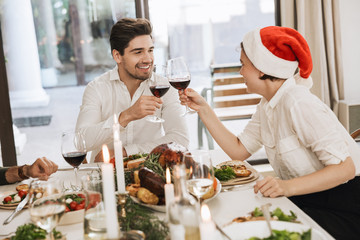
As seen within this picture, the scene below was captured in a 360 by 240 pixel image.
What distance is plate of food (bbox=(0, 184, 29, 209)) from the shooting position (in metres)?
1.58

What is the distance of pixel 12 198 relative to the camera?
5.41 feet

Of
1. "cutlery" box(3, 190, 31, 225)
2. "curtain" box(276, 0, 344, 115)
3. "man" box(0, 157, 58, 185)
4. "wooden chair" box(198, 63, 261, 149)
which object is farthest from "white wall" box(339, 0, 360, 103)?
"cutlery" box(3, 190, 31, 225)

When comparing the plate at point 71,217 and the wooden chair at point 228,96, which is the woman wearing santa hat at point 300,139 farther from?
the wooden chair at point 228,96

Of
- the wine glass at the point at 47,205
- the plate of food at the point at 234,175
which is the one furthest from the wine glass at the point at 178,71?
the wine glass at the point at 47,205

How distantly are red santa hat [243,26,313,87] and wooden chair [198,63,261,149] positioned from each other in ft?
7.80

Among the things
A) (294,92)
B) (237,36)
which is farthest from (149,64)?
(237,36)

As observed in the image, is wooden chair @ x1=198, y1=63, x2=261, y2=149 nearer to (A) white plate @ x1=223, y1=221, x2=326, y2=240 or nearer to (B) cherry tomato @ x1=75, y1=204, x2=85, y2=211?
(B) cherry tomato @ x1=75, y1=204, x2=85, y2=211

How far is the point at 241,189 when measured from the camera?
1.63 metres

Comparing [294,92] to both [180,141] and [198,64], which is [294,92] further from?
[198,64]

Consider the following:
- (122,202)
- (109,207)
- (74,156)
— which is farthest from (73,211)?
(109,207)

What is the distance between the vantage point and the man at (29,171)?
1899 millimetres

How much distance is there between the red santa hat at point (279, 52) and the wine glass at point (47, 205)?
104 centimetres

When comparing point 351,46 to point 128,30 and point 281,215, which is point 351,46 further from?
point 281,215

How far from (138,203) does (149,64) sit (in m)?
1.46
